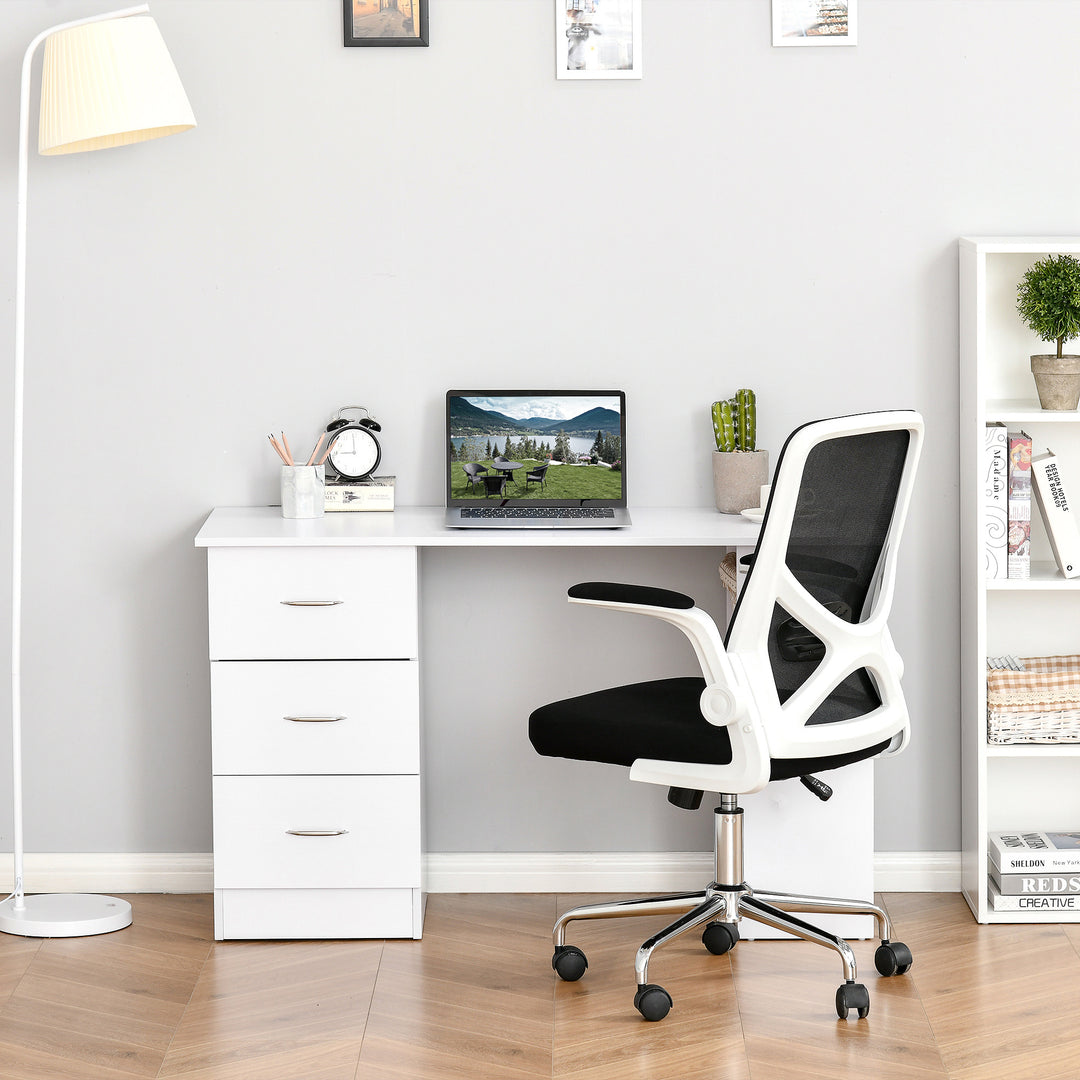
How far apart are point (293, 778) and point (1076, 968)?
Result: 164 cm

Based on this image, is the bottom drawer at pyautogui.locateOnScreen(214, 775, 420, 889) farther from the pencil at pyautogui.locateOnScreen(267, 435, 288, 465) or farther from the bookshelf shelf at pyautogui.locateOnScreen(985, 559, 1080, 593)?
the bookshelf shelf at pyautogui.locateOnScreen(985, 559, 1080, 593)

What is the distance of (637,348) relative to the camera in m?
3.04

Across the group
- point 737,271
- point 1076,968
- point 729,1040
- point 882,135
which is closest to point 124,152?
point 737,271

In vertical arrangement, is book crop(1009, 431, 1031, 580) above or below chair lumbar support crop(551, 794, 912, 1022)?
above

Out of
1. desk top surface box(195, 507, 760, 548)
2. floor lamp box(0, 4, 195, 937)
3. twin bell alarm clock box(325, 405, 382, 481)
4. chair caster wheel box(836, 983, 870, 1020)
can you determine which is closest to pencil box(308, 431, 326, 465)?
twin bell alarm clock box(325, 405, 382, 481)

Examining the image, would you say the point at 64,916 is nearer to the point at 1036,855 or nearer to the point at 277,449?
the point at 277,449

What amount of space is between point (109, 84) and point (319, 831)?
1591 mm

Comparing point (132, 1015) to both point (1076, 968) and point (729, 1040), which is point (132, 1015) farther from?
point (1076, 968)

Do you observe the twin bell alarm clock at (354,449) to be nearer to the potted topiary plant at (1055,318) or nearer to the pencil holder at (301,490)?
the pencil holder at (301,490)

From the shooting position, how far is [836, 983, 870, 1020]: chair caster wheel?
7.99 feet

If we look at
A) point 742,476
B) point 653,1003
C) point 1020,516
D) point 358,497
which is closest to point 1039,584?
point 1020,516

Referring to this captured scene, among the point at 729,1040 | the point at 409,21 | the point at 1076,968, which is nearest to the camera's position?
the point at 729,1040

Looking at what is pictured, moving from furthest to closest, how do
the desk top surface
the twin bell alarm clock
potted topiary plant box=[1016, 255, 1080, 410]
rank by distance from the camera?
the twin bell alarm clock
potted topiary plant box=[1016, 255, 1080, 410]
the desk top surface

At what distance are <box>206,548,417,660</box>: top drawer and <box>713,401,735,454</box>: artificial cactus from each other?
0.75 meters
